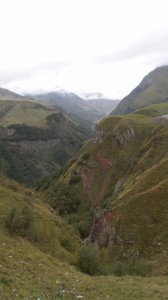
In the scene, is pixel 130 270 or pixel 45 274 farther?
pixel 130 270

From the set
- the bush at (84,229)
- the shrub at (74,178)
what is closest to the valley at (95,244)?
Result: the bush at (84,229)

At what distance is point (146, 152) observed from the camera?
109438 mm

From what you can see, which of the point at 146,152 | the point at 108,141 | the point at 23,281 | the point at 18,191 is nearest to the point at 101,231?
the point at 18,191

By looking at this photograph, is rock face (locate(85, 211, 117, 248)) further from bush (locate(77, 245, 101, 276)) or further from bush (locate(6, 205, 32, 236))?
bush (locate(77, 245, 101, 276))

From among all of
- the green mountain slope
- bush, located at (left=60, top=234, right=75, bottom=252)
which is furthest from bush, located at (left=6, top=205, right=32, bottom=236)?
bush, located at (left=60, top=234, right=75, bottom=252)

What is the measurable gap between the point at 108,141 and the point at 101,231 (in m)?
84.9

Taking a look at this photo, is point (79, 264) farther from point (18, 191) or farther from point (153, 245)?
point (18, 191)

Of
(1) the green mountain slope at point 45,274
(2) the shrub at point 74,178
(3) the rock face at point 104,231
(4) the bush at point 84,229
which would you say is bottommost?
(2) the shrub at point 74,178

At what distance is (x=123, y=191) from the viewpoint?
81250 millimetres

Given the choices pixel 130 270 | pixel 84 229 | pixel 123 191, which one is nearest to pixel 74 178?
pixel 84 229

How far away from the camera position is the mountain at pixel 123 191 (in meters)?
51.3

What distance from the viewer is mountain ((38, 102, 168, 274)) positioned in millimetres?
51344

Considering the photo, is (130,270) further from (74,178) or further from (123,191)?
(74,178)

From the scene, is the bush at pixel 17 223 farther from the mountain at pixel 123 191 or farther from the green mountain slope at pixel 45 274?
the mountain at pixel 123 191
